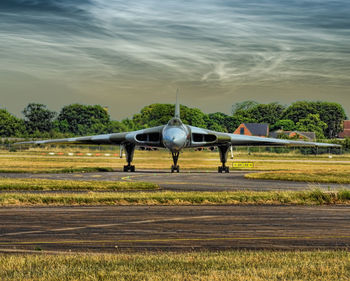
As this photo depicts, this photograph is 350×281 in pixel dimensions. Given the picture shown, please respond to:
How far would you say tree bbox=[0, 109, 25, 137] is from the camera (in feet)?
414

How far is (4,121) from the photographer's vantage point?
4990 inches

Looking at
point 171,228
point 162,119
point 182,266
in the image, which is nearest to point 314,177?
point 171,228

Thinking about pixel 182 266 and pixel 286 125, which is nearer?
pixel 182 266

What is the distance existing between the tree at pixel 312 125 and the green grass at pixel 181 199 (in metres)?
140

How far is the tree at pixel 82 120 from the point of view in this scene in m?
151

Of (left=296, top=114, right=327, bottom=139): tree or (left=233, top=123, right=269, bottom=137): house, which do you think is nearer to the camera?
(left=296, top=114, right=327, bottom=139): tree

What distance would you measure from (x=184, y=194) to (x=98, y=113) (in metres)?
144

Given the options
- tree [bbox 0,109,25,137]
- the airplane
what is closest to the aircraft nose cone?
the airplane

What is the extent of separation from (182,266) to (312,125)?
15732 centimetres

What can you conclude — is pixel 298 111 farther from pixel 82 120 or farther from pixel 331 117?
pixel 82 120

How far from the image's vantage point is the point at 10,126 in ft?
419

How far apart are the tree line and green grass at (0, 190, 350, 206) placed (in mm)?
90460

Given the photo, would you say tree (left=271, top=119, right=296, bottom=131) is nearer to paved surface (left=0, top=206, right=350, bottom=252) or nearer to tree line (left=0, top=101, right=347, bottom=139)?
tree line (left=0, top=101, right=347, bottom=139)

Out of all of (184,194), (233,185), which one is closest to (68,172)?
(233,185)
